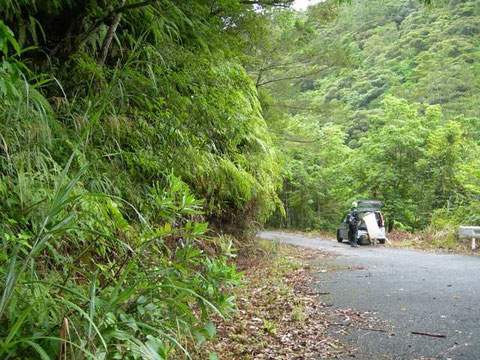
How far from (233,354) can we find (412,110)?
19.3m

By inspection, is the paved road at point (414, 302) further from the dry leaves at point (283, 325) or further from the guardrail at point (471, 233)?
the guardrail at point (471, 233)

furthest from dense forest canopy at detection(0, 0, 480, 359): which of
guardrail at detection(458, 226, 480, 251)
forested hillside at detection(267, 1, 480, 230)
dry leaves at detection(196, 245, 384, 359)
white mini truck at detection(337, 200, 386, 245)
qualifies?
guardrail at detection(458, 226, 480, 251)

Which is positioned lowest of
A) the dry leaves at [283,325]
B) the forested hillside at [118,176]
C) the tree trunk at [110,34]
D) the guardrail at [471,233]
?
the dry leaves at [283,325]

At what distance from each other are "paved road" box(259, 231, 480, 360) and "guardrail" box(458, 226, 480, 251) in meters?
2.49

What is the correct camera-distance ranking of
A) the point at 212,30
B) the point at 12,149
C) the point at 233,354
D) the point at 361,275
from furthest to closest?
the point at 361,275 → the point at 212,30 → the point at 233,354 → the point at 12,149

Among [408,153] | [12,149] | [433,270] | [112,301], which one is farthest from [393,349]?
[408,153]

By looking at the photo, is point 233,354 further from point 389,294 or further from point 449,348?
point 389,294

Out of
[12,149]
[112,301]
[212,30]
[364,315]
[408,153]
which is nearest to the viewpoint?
[112,301]

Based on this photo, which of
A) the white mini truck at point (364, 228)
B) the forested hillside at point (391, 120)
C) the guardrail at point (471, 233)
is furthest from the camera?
the white mini truck at point (364, 228)

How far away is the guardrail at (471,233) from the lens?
1039 centimetres

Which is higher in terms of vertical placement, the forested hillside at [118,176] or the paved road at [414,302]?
the forested hillside at [118,176]

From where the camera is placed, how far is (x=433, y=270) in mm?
6945

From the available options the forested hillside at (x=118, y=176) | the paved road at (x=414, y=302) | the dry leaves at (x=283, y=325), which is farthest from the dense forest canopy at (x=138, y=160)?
the paved road at (x=414, y=302)

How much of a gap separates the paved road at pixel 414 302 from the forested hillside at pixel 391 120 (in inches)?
182
